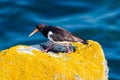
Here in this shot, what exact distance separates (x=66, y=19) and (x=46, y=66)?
11.6 m

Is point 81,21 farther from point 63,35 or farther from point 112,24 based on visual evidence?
point 63,35

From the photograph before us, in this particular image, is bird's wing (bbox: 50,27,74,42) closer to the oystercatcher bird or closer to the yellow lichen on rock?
the oystercatcher bird

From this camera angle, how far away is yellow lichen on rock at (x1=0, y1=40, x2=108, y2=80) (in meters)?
9.61

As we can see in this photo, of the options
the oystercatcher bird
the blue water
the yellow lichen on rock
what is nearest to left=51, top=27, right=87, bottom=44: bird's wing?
the oystercatcher bird

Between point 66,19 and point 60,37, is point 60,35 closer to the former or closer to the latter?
point 60,37

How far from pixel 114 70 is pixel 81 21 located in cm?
413

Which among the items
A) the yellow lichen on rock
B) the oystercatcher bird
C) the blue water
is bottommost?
the yellow lichen on rock

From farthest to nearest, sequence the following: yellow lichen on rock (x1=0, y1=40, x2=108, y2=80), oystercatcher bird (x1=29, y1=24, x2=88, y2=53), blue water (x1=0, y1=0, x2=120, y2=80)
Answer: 1. blue water (x1=0, y1=0, x2=120, y2=80)
2. oystercatcher bird (x1=29, y1=24, x2=88, y2=53)
3. yellow lichen on rock (x1=0, y1=40, x2=108, y2=80)

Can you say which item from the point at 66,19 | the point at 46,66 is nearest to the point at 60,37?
the point at 46,66

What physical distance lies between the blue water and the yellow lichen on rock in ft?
25.0

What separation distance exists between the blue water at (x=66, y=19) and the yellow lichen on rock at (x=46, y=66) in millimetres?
7633

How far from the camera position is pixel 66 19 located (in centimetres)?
2125

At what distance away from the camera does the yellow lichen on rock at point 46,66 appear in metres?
9.61

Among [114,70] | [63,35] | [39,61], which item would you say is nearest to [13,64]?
[39,61]
